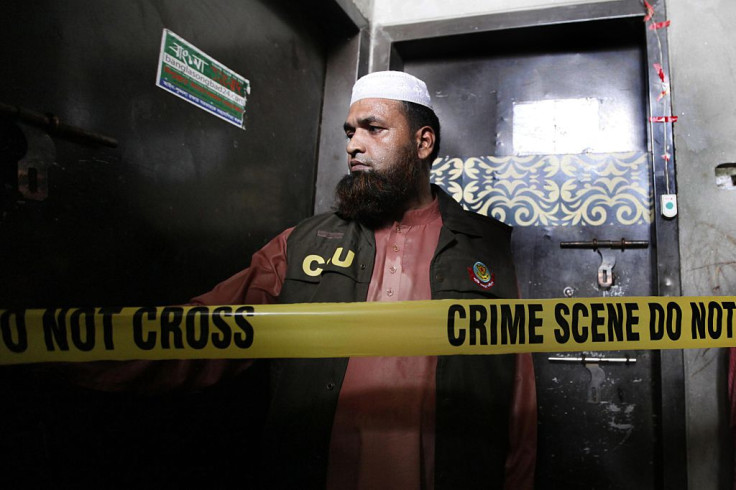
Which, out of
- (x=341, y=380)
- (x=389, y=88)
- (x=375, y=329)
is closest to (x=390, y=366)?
(x=341, y=380)

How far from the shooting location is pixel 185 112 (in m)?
1.61

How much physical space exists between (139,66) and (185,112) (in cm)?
21

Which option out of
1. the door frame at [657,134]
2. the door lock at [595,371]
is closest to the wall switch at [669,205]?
the door frame at [657,134]

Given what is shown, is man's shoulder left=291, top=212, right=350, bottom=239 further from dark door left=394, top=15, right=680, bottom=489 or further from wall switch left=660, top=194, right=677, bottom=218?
wall switch left=660, top=194, right=677, bottom=218

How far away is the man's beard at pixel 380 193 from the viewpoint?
168cm

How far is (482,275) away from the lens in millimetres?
1576

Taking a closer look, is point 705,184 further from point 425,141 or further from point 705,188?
point 425,141

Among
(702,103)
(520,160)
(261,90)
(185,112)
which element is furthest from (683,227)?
(185,112)

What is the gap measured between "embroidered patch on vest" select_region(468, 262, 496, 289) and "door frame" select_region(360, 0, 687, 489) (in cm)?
82

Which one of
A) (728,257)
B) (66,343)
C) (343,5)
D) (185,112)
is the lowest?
(66,343)

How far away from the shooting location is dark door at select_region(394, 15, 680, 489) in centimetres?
206

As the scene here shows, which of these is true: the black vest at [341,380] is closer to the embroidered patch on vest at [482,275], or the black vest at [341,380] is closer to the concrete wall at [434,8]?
the embroidered patch on vest at [482,275]

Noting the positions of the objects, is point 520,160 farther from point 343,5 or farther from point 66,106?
point 66,106

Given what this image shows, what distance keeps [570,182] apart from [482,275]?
0.93 metres
